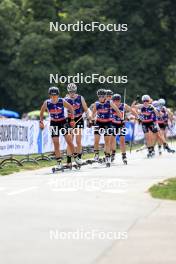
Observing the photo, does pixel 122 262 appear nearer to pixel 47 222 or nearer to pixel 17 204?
pixel 47 222

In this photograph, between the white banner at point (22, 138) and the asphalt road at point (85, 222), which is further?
the white banner at point (22, 138)

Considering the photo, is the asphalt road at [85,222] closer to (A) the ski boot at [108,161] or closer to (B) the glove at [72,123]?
(B) the glove at [72,123]

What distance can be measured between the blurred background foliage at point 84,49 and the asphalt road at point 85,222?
133 ft

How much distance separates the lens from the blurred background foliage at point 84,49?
2248 inches

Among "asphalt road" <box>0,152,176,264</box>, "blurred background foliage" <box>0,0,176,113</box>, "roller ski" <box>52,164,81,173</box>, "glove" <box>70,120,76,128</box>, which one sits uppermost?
"blurred background foliage" <box>0,0,176,113</box>

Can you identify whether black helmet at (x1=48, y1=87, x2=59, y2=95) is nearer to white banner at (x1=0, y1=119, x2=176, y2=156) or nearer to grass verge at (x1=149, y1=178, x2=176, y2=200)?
white banner at (x1=0, y1=119, x2=176, y2=156)

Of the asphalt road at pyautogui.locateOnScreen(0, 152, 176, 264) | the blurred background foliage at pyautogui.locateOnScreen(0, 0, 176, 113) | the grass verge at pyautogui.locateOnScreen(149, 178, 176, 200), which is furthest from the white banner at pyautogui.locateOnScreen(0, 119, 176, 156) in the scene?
the blurred background foliage at pyautogui.locateOnScreen(0, 0, 176, 113)

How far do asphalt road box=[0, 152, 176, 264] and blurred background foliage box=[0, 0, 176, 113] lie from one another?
40618 mm

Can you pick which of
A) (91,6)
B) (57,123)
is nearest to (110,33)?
(91,6)

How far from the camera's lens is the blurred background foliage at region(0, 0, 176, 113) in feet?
187

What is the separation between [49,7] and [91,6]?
346cm

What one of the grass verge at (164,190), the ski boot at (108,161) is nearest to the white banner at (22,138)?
the ski boot at (108,161)

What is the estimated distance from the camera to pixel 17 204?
40.3 feet

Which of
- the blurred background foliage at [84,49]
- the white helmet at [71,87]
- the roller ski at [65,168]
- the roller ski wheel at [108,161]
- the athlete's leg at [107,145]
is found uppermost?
the blurred background foliage at [84,49]
